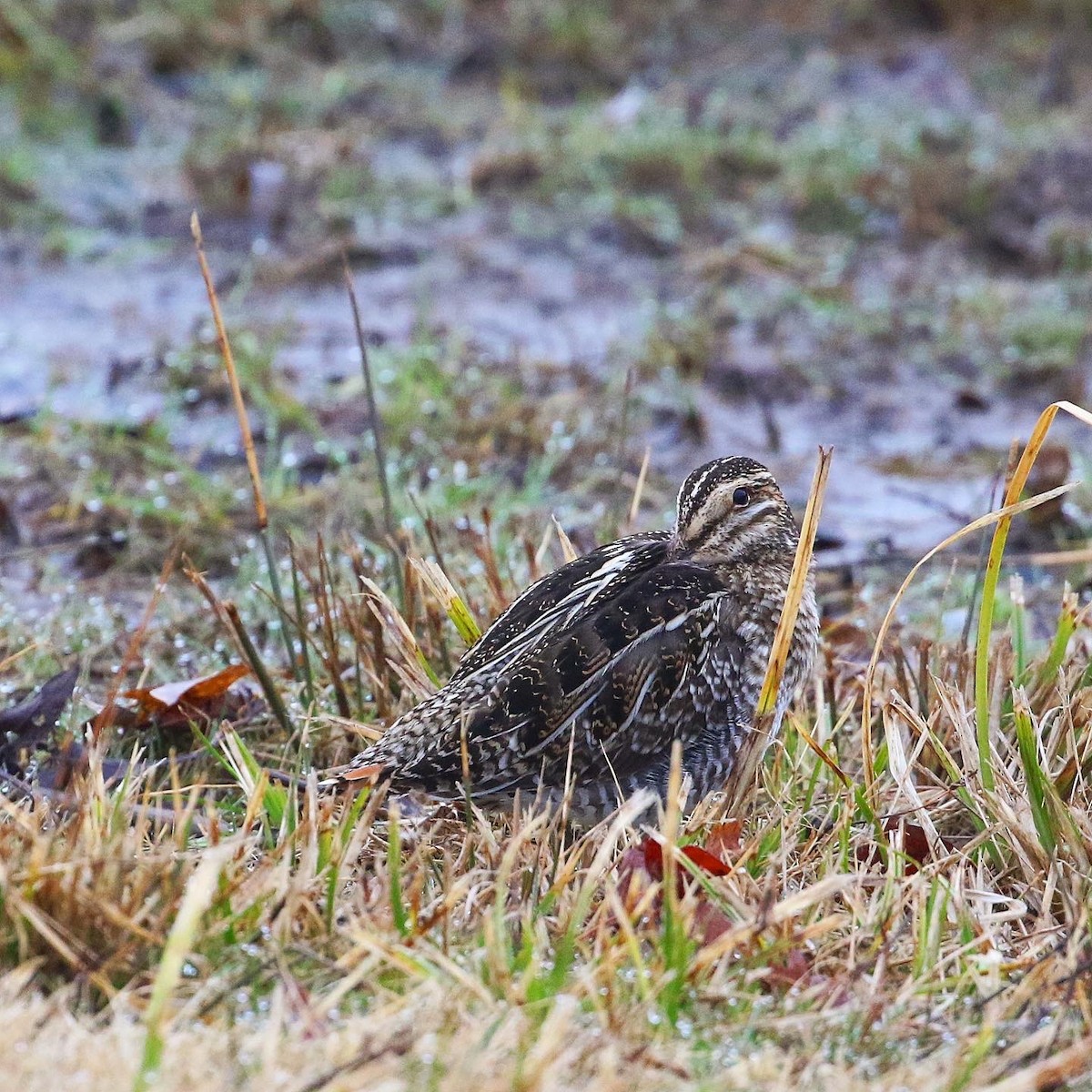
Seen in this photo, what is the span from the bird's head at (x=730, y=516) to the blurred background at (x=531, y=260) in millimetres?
417

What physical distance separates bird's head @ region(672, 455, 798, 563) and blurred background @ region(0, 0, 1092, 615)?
42cm

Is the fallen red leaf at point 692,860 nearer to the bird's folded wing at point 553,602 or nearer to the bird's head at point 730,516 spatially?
the bird's folded wing at point 553,602

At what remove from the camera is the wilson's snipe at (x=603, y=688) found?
3.49 meters

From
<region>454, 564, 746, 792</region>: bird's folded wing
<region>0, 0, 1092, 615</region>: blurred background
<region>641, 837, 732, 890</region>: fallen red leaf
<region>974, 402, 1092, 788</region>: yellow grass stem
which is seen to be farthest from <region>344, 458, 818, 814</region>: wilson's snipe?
<region>0, 0, 1092, 615</region>: blurred background

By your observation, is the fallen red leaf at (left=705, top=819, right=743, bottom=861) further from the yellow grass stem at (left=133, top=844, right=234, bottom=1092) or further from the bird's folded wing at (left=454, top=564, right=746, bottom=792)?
the yellow grass stem at (left=133, top=844, right=234, bottom=1092)

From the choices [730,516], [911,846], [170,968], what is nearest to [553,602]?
[730,516]

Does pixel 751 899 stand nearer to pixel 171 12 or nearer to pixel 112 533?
pixel 112 533

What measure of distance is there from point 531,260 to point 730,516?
4.28 meters

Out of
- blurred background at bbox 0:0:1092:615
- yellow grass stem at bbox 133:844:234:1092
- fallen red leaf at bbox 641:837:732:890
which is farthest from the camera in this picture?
blurred background at bbox 0:0:1092:615

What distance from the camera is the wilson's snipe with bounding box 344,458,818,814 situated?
137 inches

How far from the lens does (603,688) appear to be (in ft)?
11.6

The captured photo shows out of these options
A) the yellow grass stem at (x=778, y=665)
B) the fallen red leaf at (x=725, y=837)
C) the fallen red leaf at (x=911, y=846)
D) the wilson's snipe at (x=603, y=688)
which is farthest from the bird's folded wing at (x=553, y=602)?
the fallen red leaf at (x=911, y=846)

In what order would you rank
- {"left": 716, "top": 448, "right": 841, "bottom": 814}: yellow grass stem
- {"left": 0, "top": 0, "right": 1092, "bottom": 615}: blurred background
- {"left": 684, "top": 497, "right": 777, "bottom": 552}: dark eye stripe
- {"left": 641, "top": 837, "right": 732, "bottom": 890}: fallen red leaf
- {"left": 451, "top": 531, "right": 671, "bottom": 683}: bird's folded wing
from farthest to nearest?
{"left": 0, "top": 0, "right": 1092, "bottom": 615}: blurred background
{"left": 684, "top": 497, "right": 777, "bottom": 552}: dark eye stripe
{"left": 451, "top": 531, "right": 671, "bottom": 683}: bird's folded wing
{"left": 716, "top": 448, "right": 841, "bottom": 814}: yellow grass stem
{"left": 641, "top": 837, "right": 732, "bottom": 890}: fallen red leaf

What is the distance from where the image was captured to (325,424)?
20.2 feet
